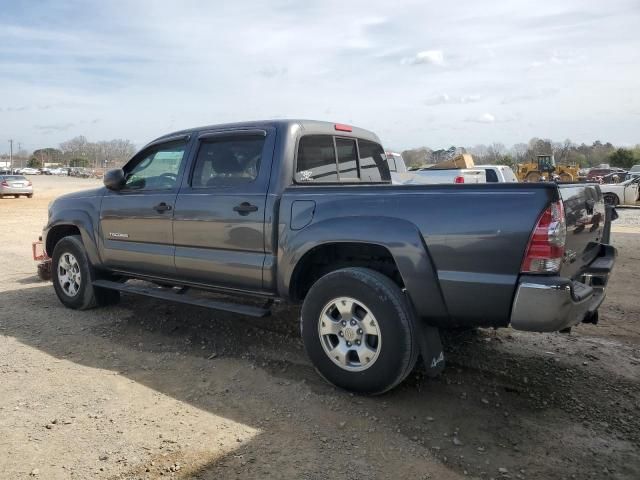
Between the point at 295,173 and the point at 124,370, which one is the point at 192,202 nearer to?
the point at 295,173

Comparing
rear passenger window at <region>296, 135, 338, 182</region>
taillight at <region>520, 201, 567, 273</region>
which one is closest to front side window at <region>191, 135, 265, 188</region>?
rear passenger window at <region>296, 135, 338, 182</region>

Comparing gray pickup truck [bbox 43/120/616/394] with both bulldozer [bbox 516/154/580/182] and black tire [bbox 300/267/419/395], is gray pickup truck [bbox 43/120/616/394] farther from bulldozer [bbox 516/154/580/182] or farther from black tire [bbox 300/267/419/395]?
bulldozer [bbox 516/154/580/182]

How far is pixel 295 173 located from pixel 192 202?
1.01m

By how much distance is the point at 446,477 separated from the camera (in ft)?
9.61

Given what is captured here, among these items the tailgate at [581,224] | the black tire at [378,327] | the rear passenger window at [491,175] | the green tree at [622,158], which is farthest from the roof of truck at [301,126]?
the green tree at [622,158]

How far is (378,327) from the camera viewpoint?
369cm

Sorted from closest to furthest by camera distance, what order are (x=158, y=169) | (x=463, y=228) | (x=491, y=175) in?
(x=463, y=228), (x=158, y=169), (x=491, y=175)

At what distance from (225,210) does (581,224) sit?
268 centimetres

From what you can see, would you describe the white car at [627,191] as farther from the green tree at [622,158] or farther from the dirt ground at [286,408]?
the green tree at [622,158]

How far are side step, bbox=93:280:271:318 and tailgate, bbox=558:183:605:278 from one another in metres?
2.25

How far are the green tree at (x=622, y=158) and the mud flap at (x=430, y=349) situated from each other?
70.9 meters

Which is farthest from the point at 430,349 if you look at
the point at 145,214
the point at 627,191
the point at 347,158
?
the point at 627,191

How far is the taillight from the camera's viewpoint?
3172mm

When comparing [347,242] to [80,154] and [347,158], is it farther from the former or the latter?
[80,154]
